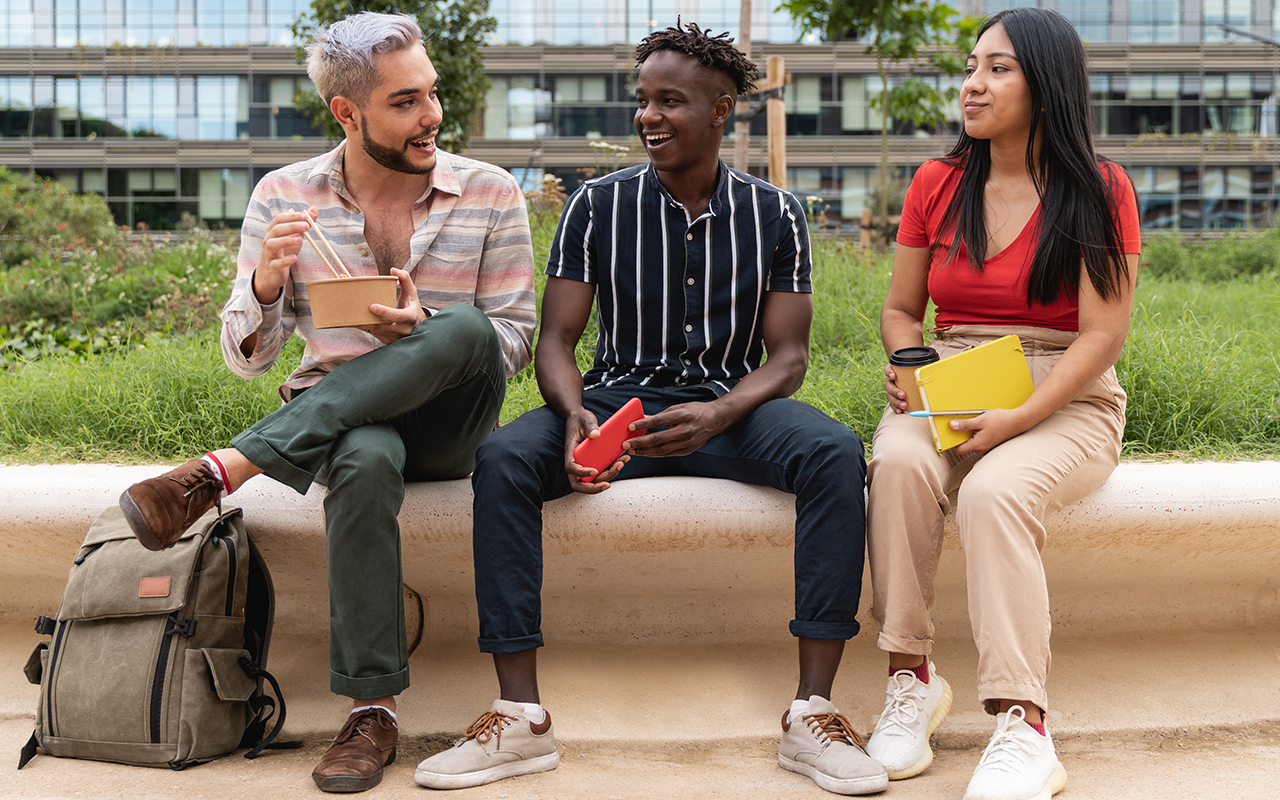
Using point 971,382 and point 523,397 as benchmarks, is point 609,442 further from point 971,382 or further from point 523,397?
point 523,397

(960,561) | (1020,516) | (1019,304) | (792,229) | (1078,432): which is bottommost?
(960,561)

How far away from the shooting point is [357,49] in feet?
8.23

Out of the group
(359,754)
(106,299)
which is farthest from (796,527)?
(106,299)

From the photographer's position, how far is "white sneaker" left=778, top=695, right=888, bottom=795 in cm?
210

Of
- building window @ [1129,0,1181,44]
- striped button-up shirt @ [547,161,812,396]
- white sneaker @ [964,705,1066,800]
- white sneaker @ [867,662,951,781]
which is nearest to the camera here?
white sneaker @ [964,705,1066,800]

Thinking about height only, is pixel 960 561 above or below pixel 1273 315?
below

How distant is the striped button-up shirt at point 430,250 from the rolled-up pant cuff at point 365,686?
2.52ft

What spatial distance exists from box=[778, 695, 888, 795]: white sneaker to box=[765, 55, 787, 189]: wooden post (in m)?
3.96

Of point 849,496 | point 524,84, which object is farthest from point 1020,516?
point 524,84

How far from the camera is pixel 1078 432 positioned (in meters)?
2.35

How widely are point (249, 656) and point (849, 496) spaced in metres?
1.40

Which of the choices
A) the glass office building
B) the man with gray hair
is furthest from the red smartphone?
the glass office building

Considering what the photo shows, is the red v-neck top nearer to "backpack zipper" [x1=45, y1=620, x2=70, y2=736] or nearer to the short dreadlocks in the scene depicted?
the short dreadlocks

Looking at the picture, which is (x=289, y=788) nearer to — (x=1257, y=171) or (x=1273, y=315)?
(x=1273, y=315)
